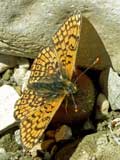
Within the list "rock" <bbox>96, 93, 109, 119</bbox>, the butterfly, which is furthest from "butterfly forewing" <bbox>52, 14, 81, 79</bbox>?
"rock" <bbox>96, 93, 109, 119</bbox>

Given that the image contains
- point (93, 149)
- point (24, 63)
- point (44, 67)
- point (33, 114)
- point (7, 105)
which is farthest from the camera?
point (24, 63)

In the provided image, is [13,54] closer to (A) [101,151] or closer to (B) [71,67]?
(B) [71,67]

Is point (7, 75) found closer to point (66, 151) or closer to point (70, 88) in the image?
point (70, 88)

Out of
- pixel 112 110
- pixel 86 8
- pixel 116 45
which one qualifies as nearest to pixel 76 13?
pixel 86 8

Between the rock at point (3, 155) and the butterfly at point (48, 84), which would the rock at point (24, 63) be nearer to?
the butterfly at point (48, 84)

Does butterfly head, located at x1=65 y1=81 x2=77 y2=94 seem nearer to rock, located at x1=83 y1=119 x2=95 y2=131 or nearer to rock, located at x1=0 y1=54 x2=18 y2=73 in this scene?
rock, located at x1=83 y1=119 x2=95 y2=131

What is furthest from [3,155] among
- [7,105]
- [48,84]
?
[48,84]

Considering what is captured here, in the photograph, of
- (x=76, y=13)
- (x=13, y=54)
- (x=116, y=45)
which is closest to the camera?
(x=76, y=13)
